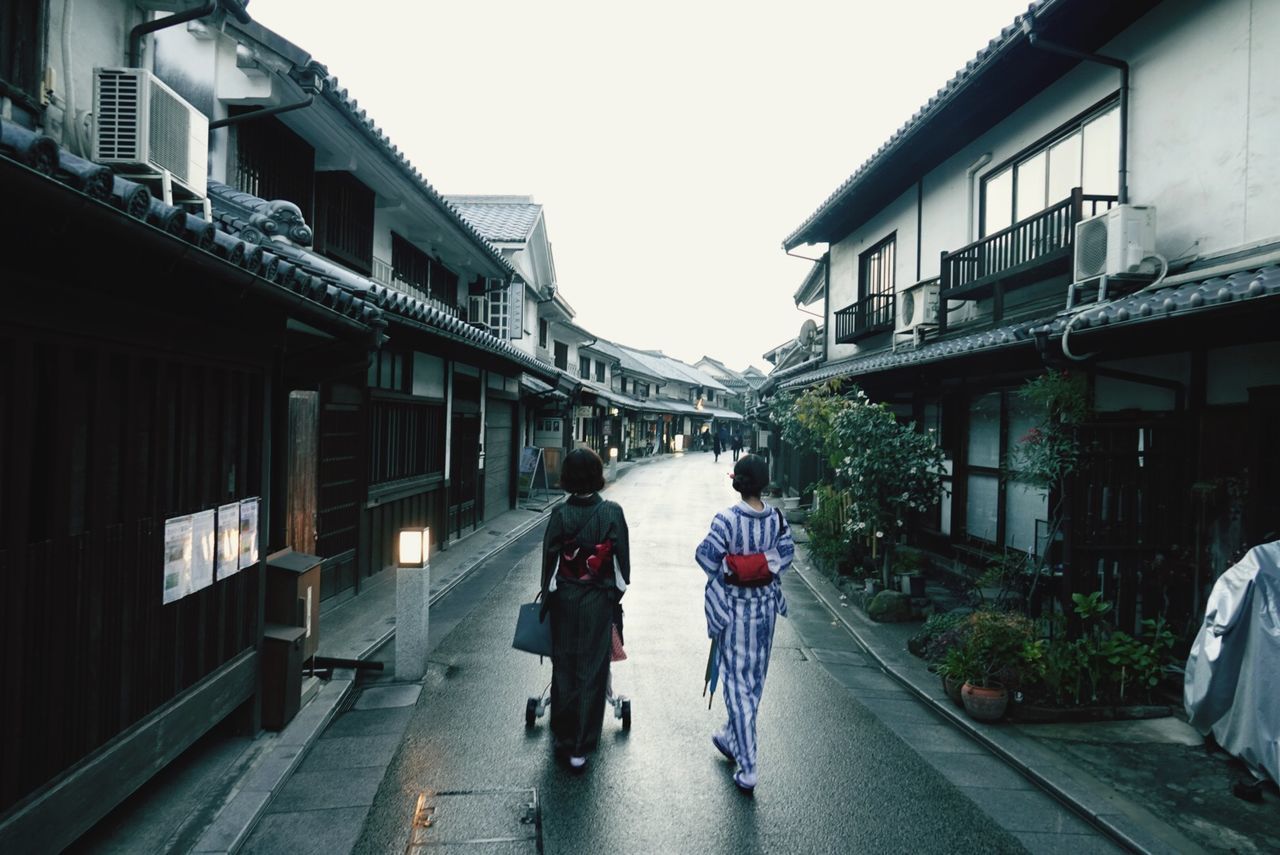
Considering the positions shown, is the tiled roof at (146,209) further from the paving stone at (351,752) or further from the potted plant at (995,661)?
the potted plant at (995,661)

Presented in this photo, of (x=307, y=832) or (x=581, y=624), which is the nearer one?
(x=307, y=832)

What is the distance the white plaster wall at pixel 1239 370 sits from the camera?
611cm

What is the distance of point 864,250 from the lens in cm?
1767

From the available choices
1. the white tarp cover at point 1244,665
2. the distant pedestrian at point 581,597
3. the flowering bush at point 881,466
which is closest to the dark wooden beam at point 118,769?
the distant pedestrian at point 581,597

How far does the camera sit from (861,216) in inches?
692

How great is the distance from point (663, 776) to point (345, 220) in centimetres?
1015

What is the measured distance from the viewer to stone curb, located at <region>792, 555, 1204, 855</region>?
14.6 ft

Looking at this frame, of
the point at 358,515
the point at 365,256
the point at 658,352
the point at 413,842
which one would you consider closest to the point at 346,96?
the point at 365,256

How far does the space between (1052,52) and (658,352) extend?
77646 mm

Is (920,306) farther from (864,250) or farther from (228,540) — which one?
(228,540)

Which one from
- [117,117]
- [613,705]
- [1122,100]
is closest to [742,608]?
[613,705]

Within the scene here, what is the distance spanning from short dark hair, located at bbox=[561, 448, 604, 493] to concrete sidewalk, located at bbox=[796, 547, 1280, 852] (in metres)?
4.00

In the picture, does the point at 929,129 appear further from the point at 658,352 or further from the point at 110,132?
the point at 658,352

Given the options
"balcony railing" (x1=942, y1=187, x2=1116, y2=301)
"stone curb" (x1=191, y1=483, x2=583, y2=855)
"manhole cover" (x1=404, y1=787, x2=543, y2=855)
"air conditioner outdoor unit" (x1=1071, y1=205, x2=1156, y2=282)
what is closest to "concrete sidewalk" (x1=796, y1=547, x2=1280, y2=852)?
"manhole cover" (x1=404, y1=787, x2=543, y2=855)
